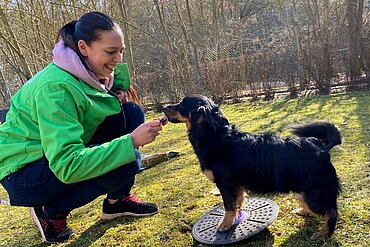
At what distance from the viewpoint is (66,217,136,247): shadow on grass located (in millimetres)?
2672

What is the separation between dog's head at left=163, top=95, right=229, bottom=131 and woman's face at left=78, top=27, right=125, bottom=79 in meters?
0.82

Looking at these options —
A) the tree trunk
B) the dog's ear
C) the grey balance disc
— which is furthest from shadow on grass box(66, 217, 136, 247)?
the tree trunk

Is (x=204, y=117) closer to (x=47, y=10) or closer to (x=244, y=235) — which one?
(x=244, y=235)

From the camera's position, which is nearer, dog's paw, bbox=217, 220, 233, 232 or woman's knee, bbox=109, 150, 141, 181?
woman's knee, bbox=109, 150, 141, 181

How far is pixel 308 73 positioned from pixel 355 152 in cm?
616

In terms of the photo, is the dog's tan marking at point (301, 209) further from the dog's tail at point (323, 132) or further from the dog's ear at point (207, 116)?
the dog's ear at point (207, 116)

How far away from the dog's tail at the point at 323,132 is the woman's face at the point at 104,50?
1.41 meters

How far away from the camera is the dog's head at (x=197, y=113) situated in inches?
105

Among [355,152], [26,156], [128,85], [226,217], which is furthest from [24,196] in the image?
[355,152]

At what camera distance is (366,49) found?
8562 millimetres

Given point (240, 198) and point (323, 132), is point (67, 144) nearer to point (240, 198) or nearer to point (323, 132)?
point (240, 198)

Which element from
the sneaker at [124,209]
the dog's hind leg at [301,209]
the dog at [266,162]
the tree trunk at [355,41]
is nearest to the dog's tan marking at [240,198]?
the dog at [266,162]

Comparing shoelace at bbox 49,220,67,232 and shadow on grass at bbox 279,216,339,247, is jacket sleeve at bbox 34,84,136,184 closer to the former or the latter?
shoelace at bbox 49,220,67,232

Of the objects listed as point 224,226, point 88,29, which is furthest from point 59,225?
point 88,29
